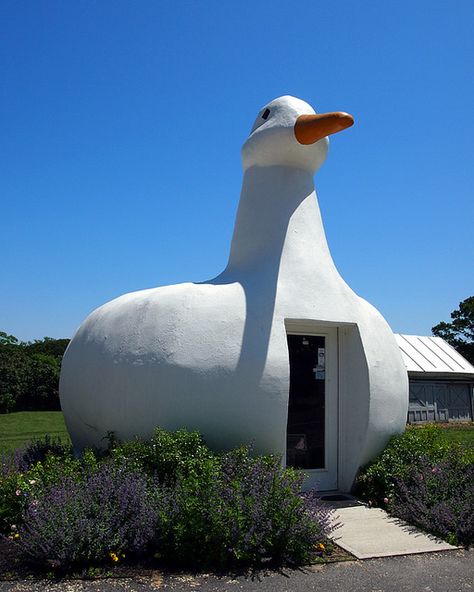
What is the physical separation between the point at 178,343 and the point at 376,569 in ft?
10.1

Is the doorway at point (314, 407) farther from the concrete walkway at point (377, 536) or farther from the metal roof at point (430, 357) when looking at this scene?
the metal roof at point (430, 357)

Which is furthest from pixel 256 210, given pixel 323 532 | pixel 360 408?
pixel 323 532

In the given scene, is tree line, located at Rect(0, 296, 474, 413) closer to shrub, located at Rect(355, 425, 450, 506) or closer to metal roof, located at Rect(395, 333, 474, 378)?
metal roof, located at Rect(395, 333, 474, 378)

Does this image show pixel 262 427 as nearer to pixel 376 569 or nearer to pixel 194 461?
pixel 194 461

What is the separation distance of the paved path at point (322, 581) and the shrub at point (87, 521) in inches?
10.7

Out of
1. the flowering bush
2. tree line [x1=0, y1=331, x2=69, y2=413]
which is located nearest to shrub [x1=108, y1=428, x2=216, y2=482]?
the flowering bush

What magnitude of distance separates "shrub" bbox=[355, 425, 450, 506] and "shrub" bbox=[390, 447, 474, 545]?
113mm

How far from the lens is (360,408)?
7598 millimetres

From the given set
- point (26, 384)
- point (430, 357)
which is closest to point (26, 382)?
point (26, 384)

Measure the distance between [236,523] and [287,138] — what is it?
5.09 meters

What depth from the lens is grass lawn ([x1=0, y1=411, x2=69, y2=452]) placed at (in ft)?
49.4

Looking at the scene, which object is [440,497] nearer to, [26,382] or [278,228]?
[278,228]

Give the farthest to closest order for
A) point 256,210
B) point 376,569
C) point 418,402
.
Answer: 1. point 418,402
2. point 256,210
3. point 376,569

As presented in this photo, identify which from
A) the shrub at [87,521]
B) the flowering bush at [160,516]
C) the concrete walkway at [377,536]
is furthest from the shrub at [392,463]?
the shrub at [87,521]
